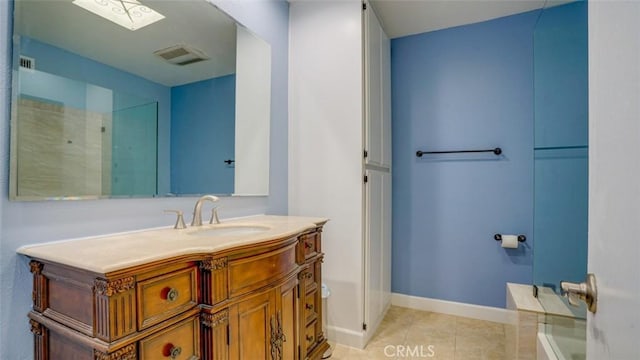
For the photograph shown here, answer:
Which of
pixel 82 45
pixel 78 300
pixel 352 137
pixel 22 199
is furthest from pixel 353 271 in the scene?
pixel 82 45

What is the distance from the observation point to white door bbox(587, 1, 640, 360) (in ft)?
1.62

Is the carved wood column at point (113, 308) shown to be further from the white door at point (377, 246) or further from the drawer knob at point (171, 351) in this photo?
the white door at point (377, 246)

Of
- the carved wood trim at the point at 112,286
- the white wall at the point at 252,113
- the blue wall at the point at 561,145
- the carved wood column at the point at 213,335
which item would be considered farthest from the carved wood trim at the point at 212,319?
the blue wall at the point at 561,145

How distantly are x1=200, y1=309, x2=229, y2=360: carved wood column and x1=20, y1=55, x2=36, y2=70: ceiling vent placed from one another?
3.11 feet

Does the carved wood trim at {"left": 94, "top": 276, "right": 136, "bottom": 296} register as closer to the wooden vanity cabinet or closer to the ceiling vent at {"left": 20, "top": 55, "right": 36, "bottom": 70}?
the wooden vanity cabinet

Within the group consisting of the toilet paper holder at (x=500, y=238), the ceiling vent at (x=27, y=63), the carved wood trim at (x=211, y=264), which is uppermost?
the ceiling vent at (x=27, y=63)

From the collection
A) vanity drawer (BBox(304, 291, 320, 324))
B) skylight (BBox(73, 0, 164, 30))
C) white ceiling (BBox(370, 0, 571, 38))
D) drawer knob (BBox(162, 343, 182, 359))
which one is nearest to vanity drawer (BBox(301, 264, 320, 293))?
vanity drawer (BBox(304, 291, 320, 324))

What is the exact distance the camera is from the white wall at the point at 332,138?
6.69 ft

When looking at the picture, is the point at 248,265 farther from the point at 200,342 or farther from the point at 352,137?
the point at 352,137

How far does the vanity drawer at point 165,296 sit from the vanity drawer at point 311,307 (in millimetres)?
759

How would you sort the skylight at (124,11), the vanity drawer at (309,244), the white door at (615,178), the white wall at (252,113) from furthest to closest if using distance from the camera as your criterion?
the white wall at (252,113), the vanity drawer at (309,244), the skylight at (124,11), the white door at (615,178)

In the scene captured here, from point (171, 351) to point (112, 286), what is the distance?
287 millimetres

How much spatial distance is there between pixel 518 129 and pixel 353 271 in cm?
176

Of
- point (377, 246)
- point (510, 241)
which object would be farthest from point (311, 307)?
point (510, 241)
